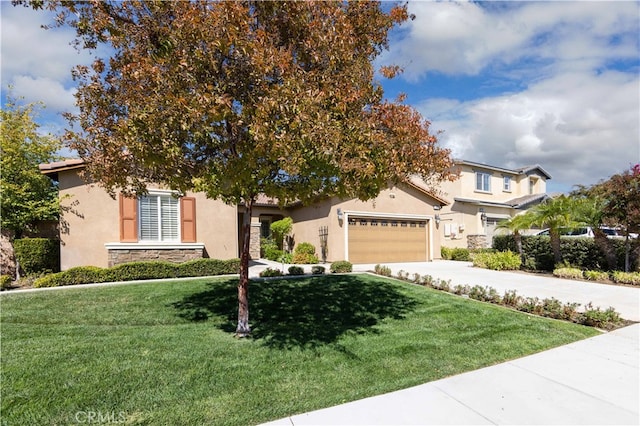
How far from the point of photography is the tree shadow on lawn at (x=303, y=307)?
19.2 feet

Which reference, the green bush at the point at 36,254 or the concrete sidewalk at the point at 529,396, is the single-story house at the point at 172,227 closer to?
the green bush at the point at 36,254

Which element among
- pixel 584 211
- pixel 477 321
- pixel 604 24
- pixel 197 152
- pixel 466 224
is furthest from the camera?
pixel 466 224

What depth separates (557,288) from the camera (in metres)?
10.4

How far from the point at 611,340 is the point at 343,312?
470cm

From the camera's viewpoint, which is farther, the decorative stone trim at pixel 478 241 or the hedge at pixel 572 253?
the decorative stone trim at pixel 478 241

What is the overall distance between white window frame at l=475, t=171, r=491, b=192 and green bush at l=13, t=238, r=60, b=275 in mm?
24661

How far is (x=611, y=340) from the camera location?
18.6 feet

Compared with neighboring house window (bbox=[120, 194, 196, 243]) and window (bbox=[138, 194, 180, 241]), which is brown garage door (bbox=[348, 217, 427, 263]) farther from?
window (bbox=[138, 194, 180, 241])

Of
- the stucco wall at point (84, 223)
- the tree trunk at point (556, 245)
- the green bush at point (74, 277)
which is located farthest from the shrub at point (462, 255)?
the green bush at point (74, 277)

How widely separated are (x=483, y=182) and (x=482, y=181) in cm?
13

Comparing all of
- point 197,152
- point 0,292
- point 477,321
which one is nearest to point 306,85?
point 197,152

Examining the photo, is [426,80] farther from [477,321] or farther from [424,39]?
[477,321]

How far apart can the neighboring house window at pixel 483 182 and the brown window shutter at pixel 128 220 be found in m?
22.3

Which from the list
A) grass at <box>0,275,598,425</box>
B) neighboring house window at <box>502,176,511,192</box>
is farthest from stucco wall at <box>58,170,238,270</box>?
neighboring house window at <box>502,176,511,192</box>
